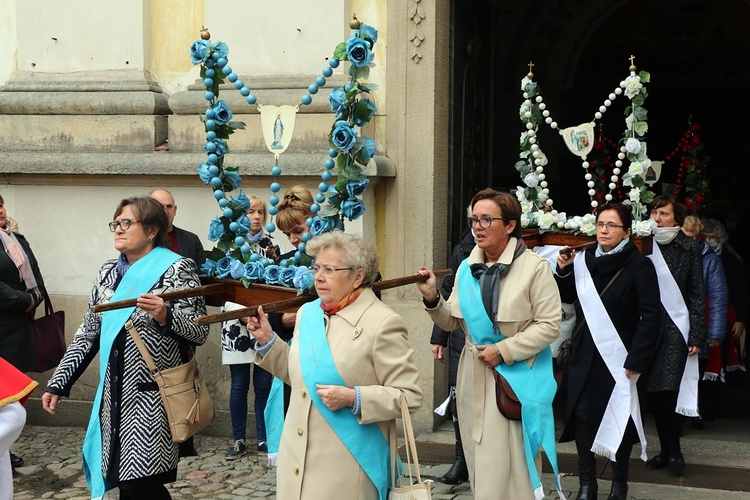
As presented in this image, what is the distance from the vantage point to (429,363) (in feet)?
25.3

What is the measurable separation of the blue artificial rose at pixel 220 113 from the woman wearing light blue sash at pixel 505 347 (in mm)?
1214

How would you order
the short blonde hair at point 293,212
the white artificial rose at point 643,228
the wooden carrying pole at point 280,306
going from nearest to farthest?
the wooden carrying pole at point 280,306, the short blonde hair at point 293,212, the white artificial rose at point 643,228

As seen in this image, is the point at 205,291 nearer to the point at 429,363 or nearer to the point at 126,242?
the point at 126,242

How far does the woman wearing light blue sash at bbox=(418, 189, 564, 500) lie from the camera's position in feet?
16.4

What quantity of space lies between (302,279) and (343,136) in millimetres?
642

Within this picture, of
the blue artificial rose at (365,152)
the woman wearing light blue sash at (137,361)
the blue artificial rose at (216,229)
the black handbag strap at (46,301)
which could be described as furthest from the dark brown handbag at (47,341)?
the blue artificial rose at (365,152)

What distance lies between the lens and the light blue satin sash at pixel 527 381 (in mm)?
5023

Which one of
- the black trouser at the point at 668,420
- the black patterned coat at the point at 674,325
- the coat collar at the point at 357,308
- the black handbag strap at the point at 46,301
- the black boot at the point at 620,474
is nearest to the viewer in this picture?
the coat collar at the point at 357,308

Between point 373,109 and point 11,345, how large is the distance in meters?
3.57

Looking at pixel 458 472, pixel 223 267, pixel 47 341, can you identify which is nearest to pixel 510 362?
pixel 223 267

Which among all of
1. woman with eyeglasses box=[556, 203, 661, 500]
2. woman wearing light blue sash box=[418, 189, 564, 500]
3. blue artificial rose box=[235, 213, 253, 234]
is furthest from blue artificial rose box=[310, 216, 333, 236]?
woman with eyeglasses box=[556, 203, 661, 500]

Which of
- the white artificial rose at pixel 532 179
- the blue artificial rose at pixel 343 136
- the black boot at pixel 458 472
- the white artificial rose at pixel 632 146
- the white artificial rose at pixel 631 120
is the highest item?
the white artificial rose at pixel 631 120

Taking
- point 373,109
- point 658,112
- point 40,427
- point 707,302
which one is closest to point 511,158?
point 658,112

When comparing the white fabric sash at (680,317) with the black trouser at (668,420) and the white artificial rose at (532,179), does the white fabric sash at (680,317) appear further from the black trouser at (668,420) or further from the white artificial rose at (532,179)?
the white artificial rose at (532,179)
